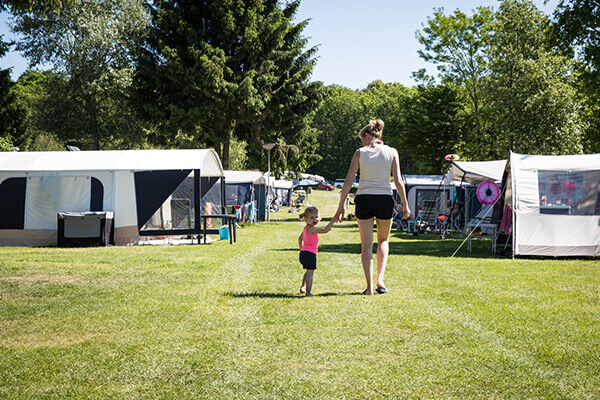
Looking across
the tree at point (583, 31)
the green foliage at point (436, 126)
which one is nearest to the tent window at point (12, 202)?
the tree at point (583, 31)

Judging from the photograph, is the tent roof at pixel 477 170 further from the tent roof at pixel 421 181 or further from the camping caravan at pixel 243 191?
the camping caravan at pixel 243 191

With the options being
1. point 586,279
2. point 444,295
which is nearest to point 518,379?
point 444,295

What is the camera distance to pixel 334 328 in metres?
4.66

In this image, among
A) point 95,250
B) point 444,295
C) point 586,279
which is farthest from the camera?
point 95,250

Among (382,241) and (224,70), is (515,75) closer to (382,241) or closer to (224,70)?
(224,70)

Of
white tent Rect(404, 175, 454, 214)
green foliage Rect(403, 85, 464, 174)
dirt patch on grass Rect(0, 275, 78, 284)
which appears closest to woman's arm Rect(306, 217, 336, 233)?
dirt patch on grass Rect(0, 275, 78, 284)

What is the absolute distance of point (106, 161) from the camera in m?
14.3

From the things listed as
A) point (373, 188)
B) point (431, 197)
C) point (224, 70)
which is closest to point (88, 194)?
point (373, 188)

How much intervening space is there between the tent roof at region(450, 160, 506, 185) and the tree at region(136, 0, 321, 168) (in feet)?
31.9

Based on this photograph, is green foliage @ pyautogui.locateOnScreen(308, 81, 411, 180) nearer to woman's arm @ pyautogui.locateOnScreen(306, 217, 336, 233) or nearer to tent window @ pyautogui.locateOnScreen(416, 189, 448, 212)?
tent window @ pyautogui.locateOnScreen(416, 189, 448, 212)

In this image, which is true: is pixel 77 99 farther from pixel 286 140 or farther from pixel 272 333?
pixel 272 333

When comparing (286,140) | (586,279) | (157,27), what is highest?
(157,27)

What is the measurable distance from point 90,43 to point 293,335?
27.0 m

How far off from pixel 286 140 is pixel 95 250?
1123 inches
